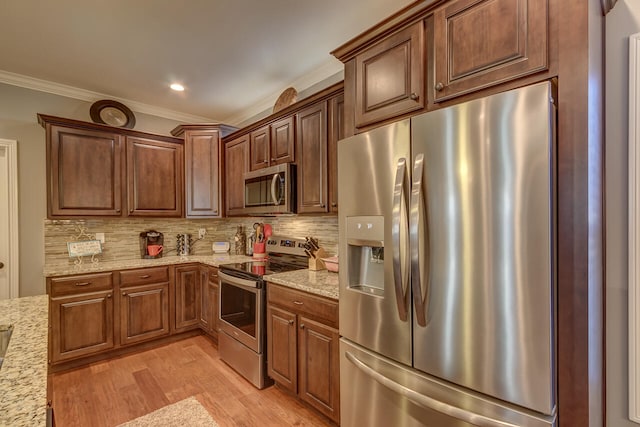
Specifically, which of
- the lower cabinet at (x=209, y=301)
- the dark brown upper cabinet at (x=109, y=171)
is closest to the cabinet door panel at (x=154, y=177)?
the dark brown upper cabinet at (x=109, y=171)

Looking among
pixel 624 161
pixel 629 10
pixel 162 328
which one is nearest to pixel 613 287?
pixel 624 161

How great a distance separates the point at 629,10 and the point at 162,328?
13.3 feet

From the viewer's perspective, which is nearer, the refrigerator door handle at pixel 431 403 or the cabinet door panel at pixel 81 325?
the refrigerator door handle at pixel 431 403

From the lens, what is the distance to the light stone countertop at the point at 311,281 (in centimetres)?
195

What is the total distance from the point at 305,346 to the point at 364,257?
82cm

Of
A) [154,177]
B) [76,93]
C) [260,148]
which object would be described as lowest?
[154,177]

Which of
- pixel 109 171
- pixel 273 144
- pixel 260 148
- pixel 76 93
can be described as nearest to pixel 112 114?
pixel 76 93

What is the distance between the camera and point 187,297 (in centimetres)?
340

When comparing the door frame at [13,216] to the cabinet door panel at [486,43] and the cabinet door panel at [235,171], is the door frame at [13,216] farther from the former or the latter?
the cabinet door panel at [486,43]

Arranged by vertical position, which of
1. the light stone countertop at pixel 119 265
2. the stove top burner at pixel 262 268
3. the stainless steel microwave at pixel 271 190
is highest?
the stainless steel microwave at pixel 271 190

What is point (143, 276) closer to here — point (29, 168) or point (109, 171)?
point (109, 171)

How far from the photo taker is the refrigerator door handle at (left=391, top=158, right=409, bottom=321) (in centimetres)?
134

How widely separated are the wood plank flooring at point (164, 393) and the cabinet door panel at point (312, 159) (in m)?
1.47

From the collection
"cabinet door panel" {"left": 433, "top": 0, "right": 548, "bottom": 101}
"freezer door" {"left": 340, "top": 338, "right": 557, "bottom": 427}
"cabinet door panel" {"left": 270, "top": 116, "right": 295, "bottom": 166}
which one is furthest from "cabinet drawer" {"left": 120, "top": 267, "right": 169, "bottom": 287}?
"cabinet door panel" {"left": 433, "top": 0, "right": 548, "bottom": 101}
